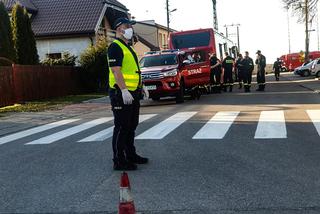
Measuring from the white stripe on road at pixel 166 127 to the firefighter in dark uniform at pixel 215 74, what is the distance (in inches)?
413

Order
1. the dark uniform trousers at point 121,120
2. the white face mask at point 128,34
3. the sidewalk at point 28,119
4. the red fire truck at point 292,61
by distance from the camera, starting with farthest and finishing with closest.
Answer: the red fire truck at point 292,61 < the sidewalk at point 28,119 < the white face mask at point 128,34 < the dark uniform trousers at point 121,120

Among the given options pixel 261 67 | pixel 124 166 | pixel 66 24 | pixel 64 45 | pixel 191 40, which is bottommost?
pixel 124 166

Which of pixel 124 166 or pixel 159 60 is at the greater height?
pixel 159 60

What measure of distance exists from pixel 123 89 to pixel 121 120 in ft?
1.50

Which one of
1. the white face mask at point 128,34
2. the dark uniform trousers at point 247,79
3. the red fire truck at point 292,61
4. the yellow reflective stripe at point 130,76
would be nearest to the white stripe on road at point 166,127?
the yellow reflective stripe at point 130,76

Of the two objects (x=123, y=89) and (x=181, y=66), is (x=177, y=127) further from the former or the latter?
(x=181, y=66)

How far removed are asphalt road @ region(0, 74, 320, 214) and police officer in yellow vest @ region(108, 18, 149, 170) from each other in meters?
0.35

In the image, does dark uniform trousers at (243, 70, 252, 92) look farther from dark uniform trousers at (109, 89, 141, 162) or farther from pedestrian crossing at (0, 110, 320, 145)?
dark uniform trousers at (109, 89, 141, 162)

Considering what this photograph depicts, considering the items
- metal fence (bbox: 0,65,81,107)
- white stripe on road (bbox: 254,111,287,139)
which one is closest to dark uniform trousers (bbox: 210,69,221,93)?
metal fence (bbox: 0,65,81,107)

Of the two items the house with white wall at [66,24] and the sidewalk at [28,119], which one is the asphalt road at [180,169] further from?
the house with white wall at [66,24]

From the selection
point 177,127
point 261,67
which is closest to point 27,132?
point 177,127

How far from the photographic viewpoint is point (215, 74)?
25.2 metres

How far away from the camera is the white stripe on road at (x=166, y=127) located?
10023mm

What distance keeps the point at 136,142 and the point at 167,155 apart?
4.71 feet
